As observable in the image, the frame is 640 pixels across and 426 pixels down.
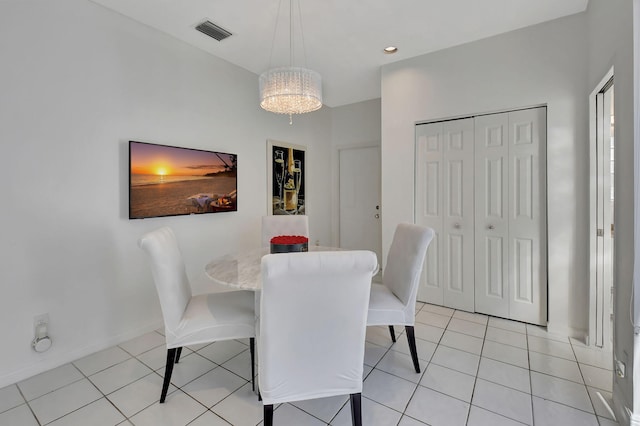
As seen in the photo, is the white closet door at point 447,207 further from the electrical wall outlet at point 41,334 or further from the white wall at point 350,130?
the electrical wall outlet at point 41,334

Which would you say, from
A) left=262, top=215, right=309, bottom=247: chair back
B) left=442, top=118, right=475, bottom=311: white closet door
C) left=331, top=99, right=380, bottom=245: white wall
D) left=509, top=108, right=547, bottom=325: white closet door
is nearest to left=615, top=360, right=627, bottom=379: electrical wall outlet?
left=509, top=108, right=547, bottom=325: white closet door

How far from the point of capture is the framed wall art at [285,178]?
377cm

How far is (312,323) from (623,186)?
176 centimetres

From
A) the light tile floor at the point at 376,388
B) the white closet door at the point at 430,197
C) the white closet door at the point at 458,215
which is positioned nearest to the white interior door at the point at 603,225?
the light tile floor at the point at 376,388

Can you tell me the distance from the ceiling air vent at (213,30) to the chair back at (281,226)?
1721 mm

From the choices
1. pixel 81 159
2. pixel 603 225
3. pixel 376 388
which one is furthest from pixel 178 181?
pixel 603 225

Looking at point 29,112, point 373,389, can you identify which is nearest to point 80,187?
point 29,112

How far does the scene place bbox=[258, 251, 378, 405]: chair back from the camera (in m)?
1.19

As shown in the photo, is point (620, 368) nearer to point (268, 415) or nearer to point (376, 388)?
point (376, 388)

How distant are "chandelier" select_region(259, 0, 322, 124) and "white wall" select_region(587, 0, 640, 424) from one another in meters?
1.81

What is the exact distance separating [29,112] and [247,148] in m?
1.85

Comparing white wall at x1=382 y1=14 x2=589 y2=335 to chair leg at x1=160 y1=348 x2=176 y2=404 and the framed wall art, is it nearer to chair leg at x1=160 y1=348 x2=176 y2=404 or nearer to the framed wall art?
the framed wall art

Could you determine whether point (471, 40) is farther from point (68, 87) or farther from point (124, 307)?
point (124, 307)

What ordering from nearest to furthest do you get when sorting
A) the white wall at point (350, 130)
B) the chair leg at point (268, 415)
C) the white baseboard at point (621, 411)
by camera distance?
the chair leg at point (268, 415), the white baseboard at point (621, 411), the white wall at point (350, 130)
